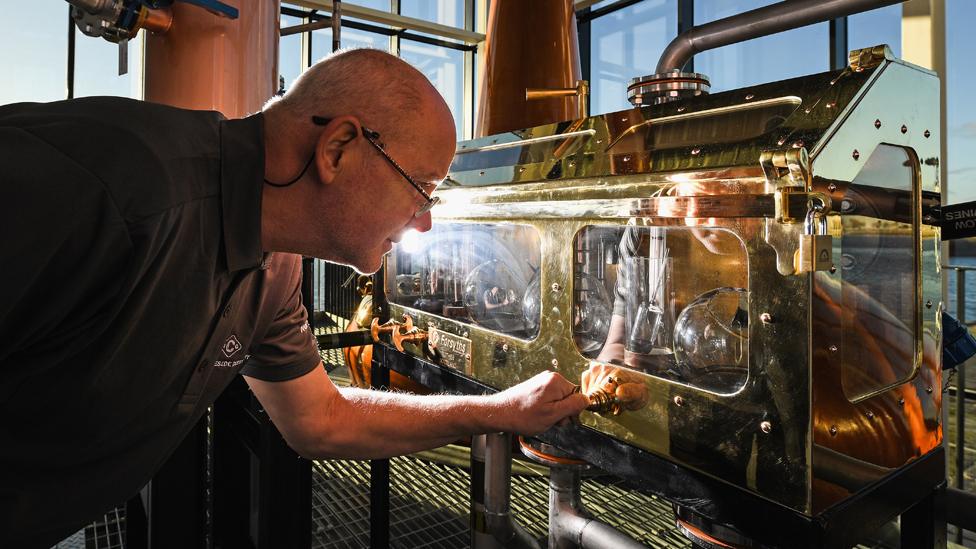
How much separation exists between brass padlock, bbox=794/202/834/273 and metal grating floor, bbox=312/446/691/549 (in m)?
1.43

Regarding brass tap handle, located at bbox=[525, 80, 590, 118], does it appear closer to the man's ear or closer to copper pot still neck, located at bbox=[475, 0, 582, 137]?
copper pot still neck, located at bbox=[475, 0, 582, 137]

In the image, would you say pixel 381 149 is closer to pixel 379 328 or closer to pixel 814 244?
pixel 814 244

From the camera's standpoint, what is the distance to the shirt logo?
1069 millimetres

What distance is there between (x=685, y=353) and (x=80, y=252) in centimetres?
84

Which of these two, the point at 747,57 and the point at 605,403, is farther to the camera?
the point at 747,57

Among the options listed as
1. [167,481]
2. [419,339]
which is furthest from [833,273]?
[167,481]

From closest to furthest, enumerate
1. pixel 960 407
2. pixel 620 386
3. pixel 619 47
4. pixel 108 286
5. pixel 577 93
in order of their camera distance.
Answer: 1. pixel 108 286
2. pixel 620 386
3. pixel 577 93
4. pixel 960 407
5. pixel 619 47

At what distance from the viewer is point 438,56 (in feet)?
22.3

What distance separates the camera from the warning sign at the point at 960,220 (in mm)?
945

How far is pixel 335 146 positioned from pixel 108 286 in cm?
34

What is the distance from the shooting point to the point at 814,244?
0.73 m

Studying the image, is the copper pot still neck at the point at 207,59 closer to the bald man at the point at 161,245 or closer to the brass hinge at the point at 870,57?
the bald man at the point at 161,245

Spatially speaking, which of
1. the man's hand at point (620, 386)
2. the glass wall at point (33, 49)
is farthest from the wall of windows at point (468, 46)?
the man's hand at point (620, 386)

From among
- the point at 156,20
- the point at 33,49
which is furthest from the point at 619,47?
the point at 156,20
